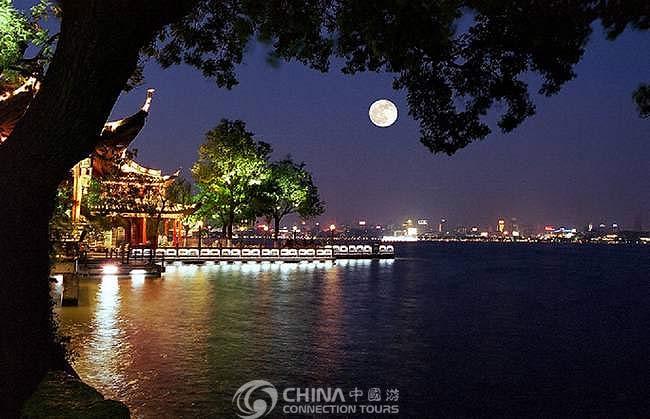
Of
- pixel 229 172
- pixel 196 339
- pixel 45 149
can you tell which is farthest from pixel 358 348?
pixel 229 172

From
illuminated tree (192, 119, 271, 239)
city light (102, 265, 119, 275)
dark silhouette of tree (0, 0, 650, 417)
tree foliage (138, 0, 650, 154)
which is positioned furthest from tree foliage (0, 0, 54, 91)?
illuminated tree (192, 119, 271, 239)

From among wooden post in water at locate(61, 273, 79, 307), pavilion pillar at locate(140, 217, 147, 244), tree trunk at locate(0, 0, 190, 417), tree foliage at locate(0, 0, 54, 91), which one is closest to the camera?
tree trunk at locate(0, 0, 190, 417)

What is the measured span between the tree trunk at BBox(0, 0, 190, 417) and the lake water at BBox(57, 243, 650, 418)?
4.25 meters

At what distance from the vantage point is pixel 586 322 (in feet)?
85.5

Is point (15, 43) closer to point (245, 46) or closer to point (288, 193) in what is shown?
point (245, 46)

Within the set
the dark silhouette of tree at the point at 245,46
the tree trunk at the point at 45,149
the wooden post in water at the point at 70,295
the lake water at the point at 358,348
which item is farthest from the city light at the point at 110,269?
the tree trunk at the point at 45,149

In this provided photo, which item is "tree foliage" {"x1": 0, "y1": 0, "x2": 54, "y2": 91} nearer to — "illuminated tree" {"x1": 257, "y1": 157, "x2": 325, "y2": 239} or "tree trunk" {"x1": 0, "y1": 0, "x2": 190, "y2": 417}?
"tree trunk" {"x1": 0, "y1": 0, "x2": 190, "y2": 417}

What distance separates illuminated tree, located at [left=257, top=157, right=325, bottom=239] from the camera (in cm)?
6281

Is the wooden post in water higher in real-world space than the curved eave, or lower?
lower

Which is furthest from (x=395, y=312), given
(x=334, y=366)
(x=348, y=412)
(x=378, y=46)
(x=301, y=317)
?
(x=378, y=46)

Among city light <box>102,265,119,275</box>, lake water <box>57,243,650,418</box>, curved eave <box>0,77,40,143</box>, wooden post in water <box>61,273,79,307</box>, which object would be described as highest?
curved eave <box>0,77,40,143</box>

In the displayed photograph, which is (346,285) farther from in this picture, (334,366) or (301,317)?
(334,366)

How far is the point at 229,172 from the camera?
189ft

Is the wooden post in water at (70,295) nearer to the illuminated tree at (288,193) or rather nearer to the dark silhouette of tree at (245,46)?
the dark silhouette of tree at (245,46)
